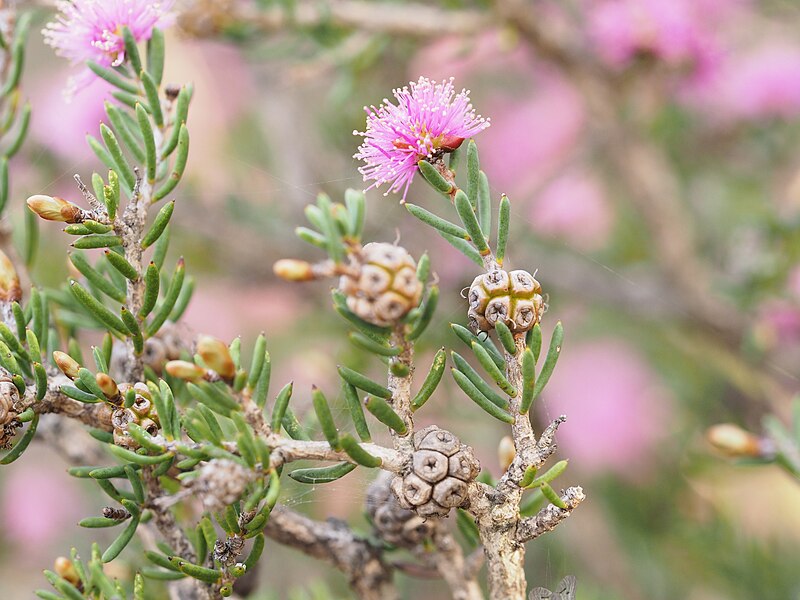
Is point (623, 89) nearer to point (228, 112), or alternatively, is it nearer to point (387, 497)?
point (387, 497)

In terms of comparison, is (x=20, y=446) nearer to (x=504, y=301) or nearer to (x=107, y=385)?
(x=107, y=385)

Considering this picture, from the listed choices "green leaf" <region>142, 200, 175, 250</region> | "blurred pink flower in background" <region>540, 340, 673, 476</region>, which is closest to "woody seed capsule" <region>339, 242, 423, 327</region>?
"green leaf" <region>142, 200, 175, 250</region>

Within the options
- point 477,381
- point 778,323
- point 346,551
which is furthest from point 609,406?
point 477,381

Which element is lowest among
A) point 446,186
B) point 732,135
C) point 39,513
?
point 39,513

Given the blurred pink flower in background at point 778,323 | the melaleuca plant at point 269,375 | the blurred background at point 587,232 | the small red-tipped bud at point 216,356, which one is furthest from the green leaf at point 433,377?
the blurred pink flower in background at point 778,323

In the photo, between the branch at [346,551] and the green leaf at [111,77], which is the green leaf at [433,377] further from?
the green leaf at [111,77]

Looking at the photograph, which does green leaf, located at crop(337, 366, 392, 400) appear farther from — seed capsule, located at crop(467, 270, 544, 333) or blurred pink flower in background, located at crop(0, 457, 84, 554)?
blurred pink flower in background, located at crop(0, 457, 84, 554)

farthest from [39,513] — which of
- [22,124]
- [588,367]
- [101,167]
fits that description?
[22,124]
